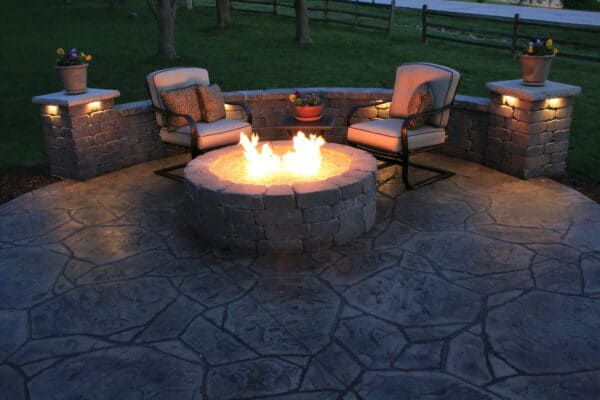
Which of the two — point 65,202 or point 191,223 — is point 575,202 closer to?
point 191,223

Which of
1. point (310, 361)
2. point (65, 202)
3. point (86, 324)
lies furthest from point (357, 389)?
point (65, 202)

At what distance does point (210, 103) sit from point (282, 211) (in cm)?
271

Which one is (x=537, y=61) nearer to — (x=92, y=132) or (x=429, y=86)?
(x=429, y=86)

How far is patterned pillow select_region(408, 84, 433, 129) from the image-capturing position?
21.6 feet

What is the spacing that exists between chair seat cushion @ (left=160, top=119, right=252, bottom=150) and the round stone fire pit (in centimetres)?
133

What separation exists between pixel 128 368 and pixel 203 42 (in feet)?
50.2

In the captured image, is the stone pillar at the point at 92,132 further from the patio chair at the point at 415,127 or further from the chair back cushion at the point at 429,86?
the chair back cushion at the point at 429,86

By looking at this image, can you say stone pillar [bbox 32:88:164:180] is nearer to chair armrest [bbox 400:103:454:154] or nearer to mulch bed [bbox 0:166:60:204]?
mulch bed [bbox 0:166:60:204]

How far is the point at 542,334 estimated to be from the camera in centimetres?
389

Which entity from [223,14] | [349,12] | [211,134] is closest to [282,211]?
[211,134]

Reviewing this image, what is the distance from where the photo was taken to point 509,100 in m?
6.71

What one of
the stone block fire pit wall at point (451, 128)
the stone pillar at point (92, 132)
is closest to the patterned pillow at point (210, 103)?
the stone block fire pit wall at point (451, 128)

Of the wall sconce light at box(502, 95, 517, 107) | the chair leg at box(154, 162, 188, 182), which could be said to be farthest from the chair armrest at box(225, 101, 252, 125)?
the wall sconce light at box(502, 95, 517, 107)

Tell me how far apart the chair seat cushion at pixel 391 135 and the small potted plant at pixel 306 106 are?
49 centimetres
